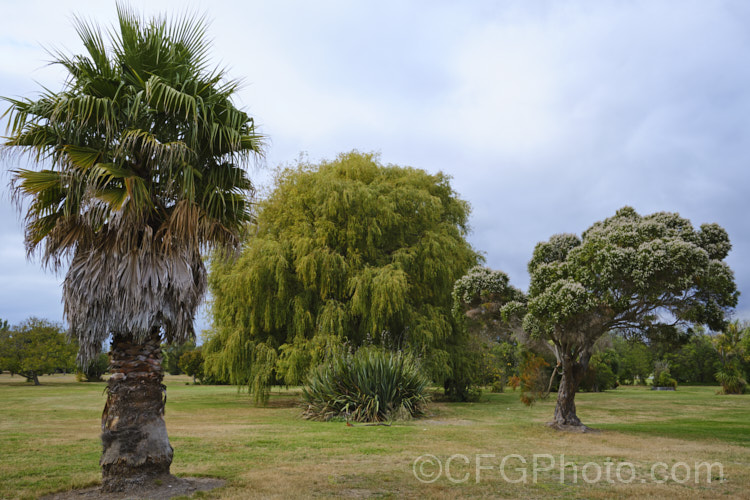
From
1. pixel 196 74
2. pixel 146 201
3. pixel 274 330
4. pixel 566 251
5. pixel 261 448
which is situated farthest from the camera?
pixel 274 330

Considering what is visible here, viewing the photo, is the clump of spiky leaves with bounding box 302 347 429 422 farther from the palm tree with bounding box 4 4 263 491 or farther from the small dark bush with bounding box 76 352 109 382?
the small dark bush with bounding box 76 352 109 382

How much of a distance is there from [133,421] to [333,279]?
13.1 meters

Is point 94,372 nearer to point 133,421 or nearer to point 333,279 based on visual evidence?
point 333,279

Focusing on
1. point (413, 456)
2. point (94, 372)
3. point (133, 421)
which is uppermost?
point (133, 421)

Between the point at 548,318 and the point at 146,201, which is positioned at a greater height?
the point at 146,201

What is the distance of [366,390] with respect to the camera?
15.1 metres

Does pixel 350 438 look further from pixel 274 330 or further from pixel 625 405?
pixel 625 405

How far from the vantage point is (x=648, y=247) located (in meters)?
11.0

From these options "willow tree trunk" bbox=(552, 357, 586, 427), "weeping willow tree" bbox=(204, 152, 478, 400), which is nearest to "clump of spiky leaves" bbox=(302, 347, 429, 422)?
"weeping willow tree" bbox=(204, 152, 478, 400)

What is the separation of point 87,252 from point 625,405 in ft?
71.6

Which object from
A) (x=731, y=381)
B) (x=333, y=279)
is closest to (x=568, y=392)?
(x=333, y=279)

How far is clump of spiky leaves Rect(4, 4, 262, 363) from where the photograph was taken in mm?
6664

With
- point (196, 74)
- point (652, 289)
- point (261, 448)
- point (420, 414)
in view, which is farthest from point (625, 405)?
point (196, 74)

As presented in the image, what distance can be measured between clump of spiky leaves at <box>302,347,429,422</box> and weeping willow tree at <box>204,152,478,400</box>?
166cm
